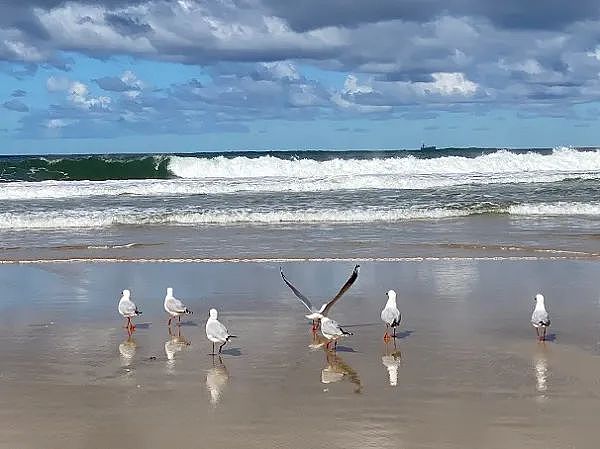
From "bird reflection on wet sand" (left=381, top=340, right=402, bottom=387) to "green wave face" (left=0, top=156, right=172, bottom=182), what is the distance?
4047 cm

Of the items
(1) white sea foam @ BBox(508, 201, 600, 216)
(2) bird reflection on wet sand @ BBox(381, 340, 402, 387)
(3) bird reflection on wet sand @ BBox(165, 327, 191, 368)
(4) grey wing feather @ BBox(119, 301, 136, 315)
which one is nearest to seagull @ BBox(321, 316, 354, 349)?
(2) bird reflection on wet sand @ BBox(381, 340, 402, 387)

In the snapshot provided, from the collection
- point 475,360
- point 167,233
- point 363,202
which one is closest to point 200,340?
point 475,360

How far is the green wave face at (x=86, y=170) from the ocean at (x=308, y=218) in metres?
1.98

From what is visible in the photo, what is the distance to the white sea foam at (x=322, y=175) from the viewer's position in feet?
119

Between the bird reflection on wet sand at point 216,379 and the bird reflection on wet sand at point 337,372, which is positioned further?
the bird reflection on wet sand at point 337,372

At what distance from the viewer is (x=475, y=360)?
838cm

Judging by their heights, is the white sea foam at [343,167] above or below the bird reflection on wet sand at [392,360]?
above

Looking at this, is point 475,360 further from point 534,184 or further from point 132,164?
point 132,164

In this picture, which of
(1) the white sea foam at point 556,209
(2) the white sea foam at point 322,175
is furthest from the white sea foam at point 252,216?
(2) the white sea foam at point 322,175

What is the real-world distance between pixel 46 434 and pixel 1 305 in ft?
20.1

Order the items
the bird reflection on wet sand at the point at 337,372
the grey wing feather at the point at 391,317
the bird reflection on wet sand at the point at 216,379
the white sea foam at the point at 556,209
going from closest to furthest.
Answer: the bird reflection on wet sand at the point at 216,379 → the bird reflection on wet sand at the point at 337,372 → the grey wing feather at the point at 391,317 → the white sea foam at the point at 556,209

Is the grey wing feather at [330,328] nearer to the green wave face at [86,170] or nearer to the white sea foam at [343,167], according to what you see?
the white sea foam at [343,167]

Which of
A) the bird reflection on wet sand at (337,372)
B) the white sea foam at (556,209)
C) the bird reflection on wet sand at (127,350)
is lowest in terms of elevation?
the bird reflection on wet sand at (127,350)

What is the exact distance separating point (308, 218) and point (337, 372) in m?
16.5
